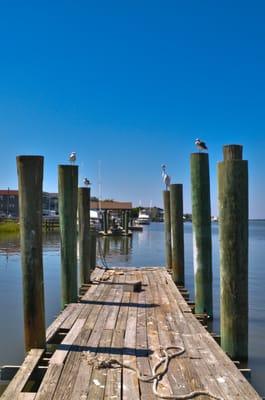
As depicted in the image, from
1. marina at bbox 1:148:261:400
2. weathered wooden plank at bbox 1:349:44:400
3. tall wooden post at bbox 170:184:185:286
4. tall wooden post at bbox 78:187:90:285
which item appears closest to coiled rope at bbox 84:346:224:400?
marina at bbox 1:148:261:400

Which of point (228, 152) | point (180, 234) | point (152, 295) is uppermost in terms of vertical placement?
point (228, 152)

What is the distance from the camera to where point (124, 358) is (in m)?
6.32

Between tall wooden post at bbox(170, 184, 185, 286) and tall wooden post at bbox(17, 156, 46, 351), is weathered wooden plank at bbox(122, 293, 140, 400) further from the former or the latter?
tall wooden post at bbox(170, 184, 185, 286)

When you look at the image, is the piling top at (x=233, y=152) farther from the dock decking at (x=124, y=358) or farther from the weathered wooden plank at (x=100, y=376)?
the weathered wooden plank at (x=100, y=376)

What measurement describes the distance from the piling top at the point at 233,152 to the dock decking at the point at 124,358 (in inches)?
114

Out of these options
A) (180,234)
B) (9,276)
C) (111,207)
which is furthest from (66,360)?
(111,207)

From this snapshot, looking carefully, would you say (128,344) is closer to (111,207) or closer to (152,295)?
(152,295)

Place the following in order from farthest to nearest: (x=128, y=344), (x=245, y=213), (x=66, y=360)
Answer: (x=245, y=213)
(x=128, y=344)
(x=66, y=360)

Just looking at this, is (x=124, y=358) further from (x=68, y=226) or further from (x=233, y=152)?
(x=68, y=226)

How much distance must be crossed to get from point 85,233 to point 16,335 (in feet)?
11.0

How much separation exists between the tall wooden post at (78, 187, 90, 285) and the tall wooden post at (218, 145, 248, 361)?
6407mm

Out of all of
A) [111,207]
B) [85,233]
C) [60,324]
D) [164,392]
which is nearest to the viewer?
[164,392]

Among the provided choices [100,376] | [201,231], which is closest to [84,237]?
[201,231]

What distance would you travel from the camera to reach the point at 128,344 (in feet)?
23.0
